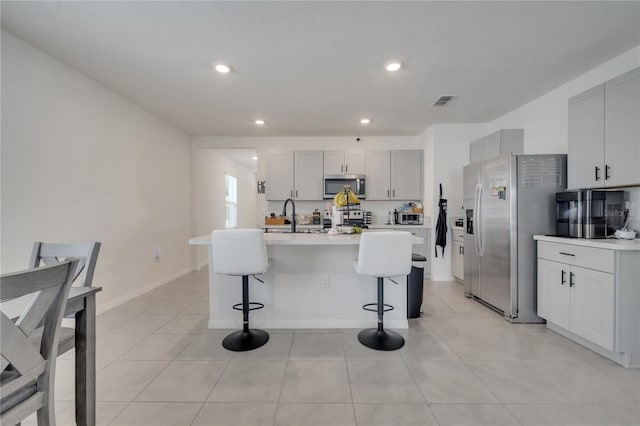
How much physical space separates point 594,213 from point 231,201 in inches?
286

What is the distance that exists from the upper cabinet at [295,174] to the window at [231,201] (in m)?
2.47

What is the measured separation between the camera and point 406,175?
5.04m

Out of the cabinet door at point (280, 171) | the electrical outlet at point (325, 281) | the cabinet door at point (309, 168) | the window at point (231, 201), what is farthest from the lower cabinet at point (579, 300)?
the window at point (231, 201)

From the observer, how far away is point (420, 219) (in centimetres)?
488

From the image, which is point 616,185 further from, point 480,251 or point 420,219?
point 420,219

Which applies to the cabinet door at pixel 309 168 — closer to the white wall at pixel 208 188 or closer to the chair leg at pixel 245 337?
the white wall at pixel 208 188

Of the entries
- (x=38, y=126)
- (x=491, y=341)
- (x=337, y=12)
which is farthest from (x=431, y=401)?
(x=38, y=126)

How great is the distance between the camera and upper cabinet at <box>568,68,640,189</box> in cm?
218

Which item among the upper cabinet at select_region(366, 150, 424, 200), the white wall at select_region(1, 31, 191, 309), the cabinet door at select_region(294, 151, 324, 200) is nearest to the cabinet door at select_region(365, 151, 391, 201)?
the upper cabinet at select_region(366, 150, 424, 200)

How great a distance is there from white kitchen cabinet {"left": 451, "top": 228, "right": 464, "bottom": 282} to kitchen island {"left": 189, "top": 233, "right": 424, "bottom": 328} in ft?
6.51

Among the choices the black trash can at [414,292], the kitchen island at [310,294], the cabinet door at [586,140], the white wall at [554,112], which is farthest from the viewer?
the black trash can at [414,292]

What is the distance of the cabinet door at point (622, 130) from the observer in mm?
2156

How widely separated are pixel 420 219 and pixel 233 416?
13.7 feet

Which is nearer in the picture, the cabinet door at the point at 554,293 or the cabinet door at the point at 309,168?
the cabinet door at the point at 554,293
